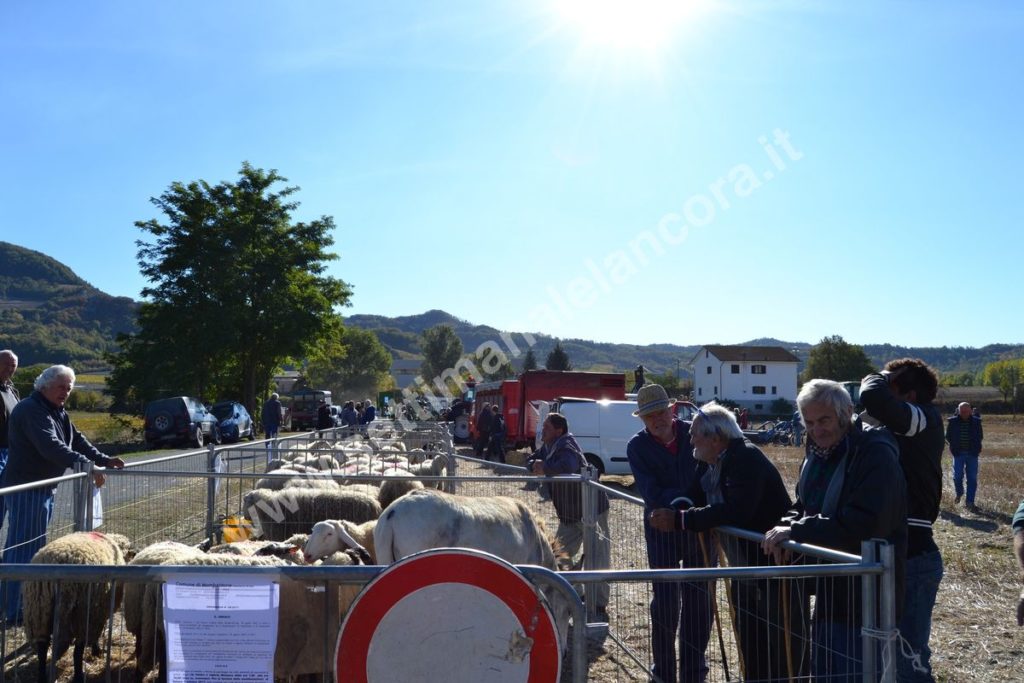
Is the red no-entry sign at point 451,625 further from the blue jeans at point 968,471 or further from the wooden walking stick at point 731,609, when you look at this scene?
the blue jeans at point 968,471

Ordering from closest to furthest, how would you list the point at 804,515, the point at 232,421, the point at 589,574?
1. the point at 589,574
2. the point at 804,515
3. the point at 232,421

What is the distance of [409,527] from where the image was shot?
511 centimetres

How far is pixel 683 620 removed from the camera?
14.0 ft

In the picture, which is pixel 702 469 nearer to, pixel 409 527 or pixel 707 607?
pixel 707 607

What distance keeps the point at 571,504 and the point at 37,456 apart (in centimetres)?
436

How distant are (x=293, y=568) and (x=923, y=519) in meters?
3.06

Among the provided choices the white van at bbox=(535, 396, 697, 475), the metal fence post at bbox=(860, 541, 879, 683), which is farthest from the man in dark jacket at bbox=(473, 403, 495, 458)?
the metal fence post at bbox=(860, 541, 879, 683)

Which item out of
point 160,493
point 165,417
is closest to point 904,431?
point 160,493

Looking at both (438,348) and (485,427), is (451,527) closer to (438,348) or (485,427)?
(485,427)

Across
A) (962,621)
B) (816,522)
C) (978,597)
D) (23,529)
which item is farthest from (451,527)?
(978,597)

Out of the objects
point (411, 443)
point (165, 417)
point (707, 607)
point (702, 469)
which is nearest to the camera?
point (707, 607)

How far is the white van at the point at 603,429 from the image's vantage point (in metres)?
18.5

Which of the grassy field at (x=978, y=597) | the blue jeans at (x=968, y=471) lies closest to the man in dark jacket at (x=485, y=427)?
the grassy field at (x=978, y=597)

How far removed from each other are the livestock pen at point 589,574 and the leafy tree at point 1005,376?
85.5 meters
